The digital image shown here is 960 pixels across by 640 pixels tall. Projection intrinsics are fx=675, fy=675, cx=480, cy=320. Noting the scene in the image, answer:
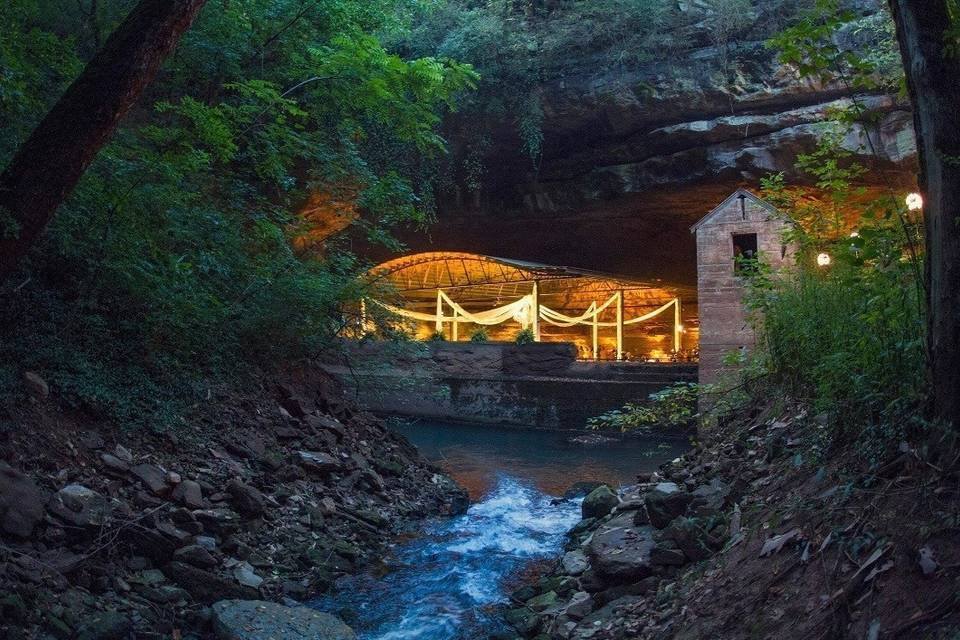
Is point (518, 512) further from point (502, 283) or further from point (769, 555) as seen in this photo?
point (502, 283)

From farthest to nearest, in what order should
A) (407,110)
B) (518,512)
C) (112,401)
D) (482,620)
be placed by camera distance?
(407,110), (518,512), (112,401), (482,620)

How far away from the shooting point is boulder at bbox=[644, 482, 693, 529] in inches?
180

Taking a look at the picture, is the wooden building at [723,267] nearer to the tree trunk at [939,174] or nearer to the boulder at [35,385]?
the tree trunk at [939,174]

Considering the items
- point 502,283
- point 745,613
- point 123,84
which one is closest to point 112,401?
point 123,84

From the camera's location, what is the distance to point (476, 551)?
638 centimetres

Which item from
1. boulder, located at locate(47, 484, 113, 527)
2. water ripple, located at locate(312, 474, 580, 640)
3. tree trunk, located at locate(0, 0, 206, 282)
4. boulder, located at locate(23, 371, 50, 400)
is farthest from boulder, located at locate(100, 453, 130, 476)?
tree trunk, located at locate(0, 0, 206, 282)

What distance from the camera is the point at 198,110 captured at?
6.92m

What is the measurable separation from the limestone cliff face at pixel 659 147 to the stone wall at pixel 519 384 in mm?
4325

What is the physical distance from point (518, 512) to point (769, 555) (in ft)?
16.8

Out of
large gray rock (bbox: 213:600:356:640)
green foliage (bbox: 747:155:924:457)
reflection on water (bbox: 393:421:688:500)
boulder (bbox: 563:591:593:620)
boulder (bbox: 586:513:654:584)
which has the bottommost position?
reflection on water (bbox: 393:421:688:500)

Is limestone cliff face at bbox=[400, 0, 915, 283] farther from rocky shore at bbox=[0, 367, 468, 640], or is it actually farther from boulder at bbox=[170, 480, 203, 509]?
boulder at bbox=[170, 480, 203, 509]

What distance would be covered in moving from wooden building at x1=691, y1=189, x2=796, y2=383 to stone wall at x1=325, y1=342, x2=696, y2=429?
3401 mm

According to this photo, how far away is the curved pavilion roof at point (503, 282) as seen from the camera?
20.3 metres

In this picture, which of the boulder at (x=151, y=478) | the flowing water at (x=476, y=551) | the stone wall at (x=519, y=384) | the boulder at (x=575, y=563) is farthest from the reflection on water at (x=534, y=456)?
the boulder at (x=151, y=478)
